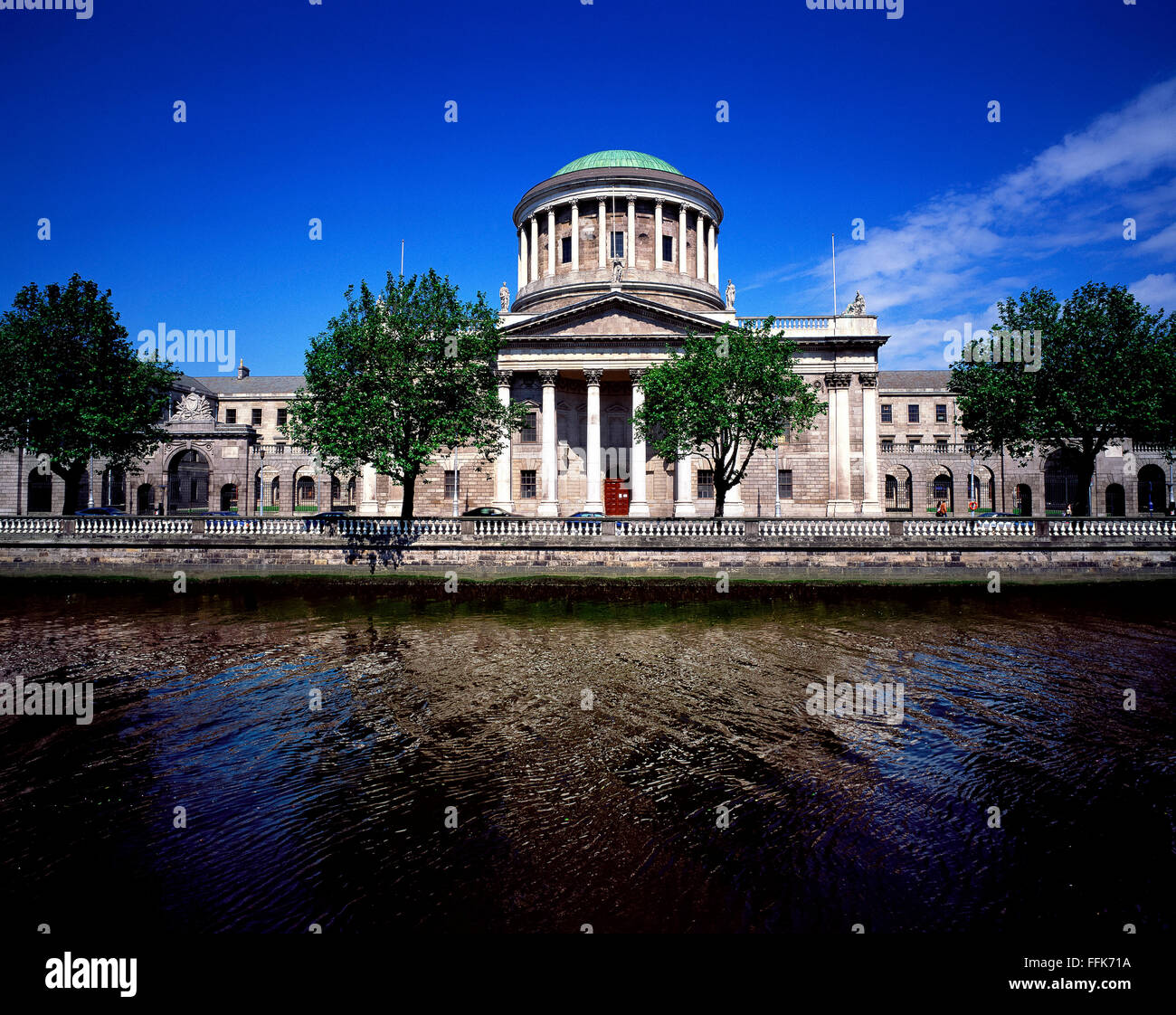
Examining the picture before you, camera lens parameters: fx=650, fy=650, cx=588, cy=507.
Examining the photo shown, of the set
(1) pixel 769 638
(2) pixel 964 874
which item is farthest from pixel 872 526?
(2) pixel 964 874

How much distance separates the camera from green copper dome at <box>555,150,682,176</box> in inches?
1953

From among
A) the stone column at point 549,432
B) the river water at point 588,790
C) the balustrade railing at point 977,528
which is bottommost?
the river water at point 588,790

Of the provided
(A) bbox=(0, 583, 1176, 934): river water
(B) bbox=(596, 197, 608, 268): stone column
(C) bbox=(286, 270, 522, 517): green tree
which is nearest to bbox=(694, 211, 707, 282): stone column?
(B) bbox=(596, 197, 608, 268): stone column

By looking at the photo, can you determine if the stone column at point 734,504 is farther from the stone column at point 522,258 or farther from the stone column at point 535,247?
the stone column at point 522,258

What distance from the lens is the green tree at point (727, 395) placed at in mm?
27531

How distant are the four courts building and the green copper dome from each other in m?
0.20

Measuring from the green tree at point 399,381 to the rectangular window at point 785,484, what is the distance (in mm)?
19885

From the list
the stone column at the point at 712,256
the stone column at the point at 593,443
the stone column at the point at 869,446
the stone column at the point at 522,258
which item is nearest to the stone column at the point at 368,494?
the stone column at the point at 593,443

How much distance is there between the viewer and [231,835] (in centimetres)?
646

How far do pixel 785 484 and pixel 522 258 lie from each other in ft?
91.0

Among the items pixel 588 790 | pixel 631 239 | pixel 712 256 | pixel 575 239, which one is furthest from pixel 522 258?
pixel 588 790

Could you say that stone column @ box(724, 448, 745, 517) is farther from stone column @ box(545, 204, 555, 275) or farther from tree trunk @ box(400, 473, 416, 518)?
stone column @ box(545, 204, 555, 275)
